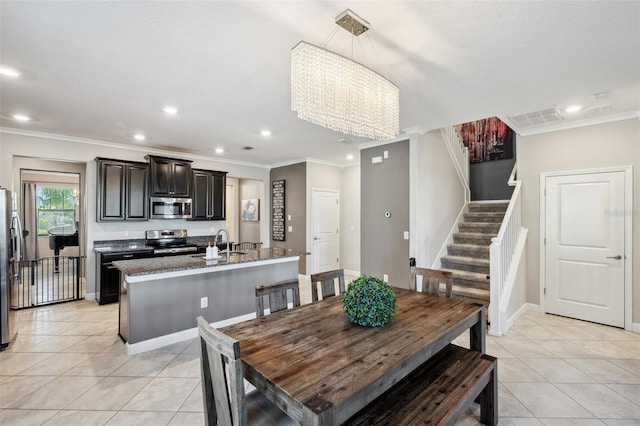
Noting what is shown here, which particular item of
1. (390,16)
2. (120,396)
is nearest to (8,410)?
(120,396)

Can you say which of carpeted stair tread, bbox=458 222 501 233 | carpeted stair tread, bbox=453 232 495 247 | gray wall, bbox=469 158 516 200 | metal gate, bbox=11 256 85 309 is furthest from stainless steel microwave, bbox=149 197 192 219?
gray wall, bbox=469 158 516 200

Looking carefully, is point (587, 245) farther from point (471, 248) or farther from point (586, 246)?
point (471, 248)

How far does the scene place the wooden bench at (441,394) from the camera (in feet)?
4.93

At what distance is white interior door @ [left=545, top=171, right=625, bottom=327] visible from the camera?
3775 millimetres

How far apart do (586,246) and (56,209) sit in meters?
11.4

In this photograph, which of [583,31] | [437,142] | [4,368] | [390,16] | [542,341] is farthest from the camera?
[437,142]

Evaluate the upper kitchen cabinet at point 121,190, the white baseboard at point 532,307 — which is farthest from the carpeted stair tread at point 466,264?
the upper kitchen cabinet at point 121,190

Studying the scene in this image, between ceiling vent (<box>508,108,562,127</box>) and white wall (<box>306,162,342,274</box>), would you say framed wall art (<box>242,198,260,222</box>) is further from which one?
ceiling vent (<box>508,108,562,127</box>)

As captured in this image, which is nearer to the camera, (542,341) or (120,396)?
(120,396)

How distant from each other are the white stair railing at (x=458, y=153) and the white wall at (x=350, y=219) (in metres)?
2.24

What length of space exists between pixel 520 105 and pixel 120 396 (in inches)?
189

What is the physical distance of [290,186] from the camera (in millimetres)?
6828

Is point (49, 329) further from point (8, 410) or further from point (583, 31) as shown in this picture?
point (583, 31)

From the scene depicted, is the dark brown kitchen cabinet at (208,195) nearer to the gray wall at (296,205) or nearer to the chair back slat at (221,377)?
the gray wall at (296,205)
